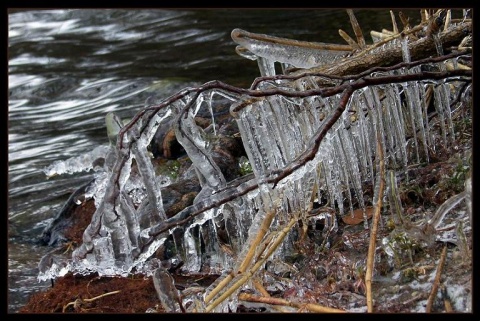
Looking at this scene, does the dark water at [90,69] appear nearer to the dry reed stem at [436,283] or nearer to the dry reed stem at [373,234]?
the dry reed stem at [373,234]

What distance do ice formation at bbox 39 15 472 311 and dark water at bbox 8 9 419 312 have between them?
4.57 feet

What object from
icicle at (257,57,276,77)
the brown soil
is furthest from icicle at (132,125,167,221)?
icicle at (257,57,276,77)

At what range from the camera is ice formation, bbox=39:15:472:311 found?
325 cm

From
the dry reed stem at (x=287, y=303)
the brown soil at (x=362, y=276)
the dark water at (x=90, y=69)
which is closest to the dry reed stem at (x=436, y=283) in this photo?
the brown soil at (x=362, y=276)

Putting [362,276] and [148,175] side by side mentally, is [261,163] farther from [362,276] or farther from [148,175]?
[362,276]

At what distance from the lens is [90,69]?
9641 millimetres

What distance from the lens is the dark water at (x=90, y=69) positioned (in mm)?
6285

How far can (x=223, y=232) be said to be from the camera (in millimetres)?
3826

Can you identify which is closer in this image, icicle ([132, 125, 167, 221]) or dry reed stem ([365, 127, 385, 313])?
dry reed stem ([365, 127, 385, 313])

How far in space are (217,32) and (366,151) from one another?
6942mm

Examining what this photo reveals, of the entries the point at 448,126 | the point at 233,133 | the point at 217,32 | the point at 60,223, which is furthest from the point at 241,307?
the point at 217,32

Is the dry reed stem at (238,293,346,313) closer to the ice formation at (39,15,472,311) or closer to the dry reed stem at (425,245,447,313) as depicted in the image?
the ice formation at (39,15,472,311)

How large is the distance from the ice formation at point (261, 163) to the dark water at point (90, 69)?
1.39m

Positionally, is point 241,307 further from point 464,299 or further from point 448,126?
point 448,126
